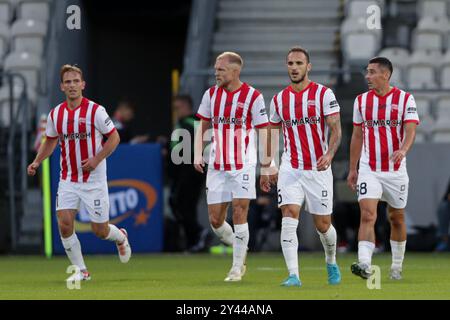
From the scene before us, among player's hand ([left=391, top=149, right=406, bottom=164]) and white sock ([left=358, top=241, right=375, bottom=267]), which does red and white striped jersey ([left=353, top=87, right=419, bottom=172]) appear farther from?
white sock ([left=358, top=241, right=375, bottom=267])

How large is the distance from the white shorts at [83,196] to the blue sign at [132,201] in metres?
5.04

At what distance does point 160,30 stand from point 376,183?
48.8 feet

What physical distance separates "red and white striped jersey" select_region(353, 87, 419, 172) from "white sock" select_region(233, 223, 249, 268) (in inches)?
47.1

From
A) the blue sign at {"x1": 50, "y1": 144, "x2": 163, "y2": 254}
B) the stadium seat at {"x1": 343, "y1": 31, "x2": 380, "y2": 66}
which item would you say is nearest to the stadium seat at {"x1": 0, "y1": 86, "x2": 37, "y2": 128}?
the blue sign at {"x1": 50, "y1": 144, "x2": 163, "y2": 254}

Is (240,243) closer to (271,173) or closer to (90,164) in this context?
(271,173)

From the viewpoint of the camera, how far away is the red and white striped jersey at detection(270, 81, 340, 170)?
11.1 m

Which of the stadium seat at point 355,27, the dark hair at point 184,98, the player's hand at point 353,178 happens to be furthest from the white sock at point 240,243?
the stadium seat at point 355,27

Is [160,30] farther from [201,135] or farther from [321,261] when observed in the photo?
[201,135]

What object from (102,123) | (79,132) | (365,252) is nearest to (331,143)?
(365,252)

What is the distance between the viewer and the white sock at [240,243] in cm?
1197

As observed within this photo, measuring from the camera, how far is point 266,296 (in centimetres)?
998

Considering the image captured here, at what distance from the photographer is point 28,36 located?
856 inches

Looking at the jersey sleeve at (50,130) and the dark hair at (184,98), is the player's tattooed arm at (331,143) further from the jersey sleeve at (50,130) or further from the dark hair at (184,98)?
the dark hair at (184,98)

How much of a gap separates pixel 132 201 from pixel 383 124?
6.36 m
